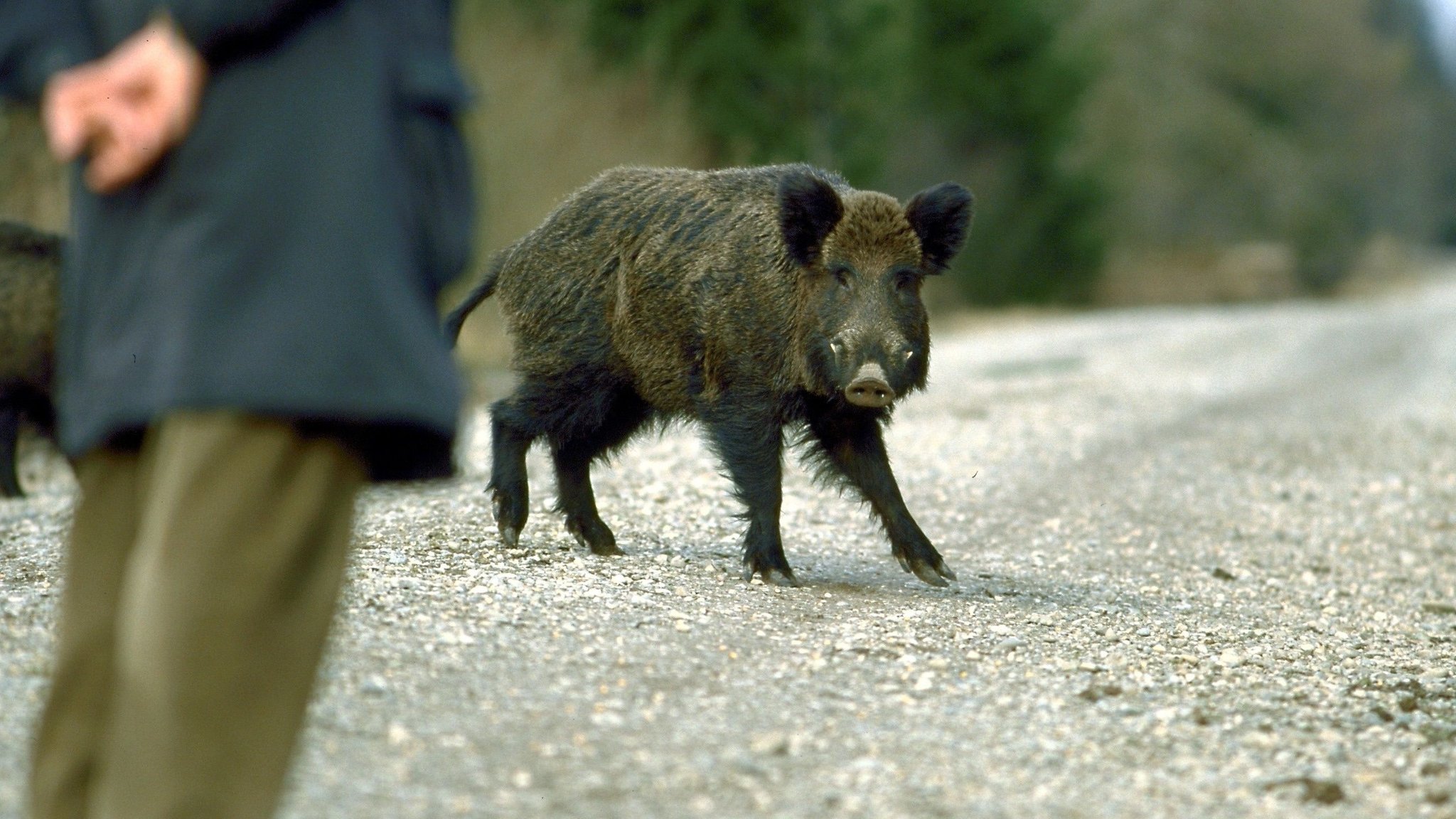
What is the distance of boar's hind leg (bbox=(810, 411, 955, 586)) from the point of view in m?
6.35

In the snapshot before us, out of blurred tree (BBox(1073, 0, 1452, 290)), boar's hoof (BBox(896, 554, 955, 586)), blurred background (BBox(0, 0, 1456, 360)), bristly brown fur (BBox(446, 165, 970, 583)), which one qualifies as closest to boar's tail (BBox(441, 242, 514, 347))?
bristly brown fur (BBox(446, 165, 970, 583))

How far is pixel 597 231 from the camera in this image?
Answer: 6.80m

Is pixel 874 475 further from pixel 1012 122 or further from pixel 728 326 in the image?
pixel 1012 122

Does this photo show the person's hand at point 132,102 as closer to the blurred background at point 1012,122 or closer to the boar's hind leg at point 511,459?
the boar's hind leg at point 511,459

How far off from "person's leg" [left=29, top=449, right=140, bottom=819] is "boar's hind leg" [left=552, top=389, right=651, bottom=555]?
3.65 m

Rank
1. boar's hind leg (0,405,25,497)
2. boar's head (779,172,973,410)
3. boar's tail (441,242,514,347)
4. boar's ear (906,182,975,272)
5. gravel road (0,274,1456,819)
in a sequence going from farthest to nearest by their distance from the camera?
boar's hind leg (0,405,25,497) < boar's tail (441,242,514,347) < boar's ear (906,182,975,272) < boar's head (779,172,973,410) < gravel road (0,274,1456,819)

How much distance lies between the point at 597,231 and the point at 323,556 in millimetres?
4114

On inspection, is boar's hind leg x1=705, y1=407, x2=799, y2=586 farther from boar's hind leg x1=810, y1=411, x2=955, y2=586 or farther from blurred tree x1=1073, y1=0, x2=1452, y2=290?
blurred tree x1=1073, y1=0, x2=1452, y2=290

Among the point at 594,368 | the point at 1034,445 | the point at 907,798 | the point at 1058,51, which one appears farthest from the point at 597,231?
the point at 1058,51

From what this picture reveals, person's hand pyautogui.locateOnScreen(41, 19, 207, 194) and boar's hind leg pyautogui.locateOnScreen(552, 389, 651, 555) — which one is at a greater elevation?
person's hand pyautogui.locateOnScreen(41, 19, 207, 194)

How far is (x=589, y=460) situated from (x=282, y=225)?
427 cm

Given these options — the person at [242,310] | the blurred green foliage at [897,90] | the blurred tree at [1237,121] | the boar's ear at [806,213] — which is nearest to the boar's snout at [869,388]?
the boar's ear at [806,213]

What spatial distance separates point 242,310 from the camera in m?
2.67

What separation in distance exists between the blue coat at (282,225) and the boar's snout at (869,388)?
3.18 m
